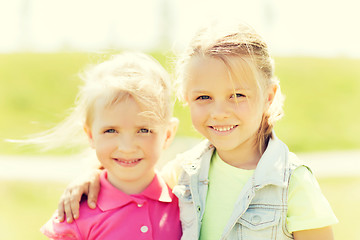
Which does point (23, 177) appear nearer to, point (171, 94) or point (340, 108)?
point (171, 94)

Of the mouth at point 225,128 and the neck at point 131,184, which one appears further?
the neck at point 131,184

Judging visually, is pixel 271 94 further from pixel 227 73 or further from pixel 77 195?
pixel 77 195

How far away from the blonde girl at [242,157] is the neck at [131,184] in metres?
0.25

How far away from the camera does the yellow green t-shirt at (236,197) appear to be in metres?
1.97

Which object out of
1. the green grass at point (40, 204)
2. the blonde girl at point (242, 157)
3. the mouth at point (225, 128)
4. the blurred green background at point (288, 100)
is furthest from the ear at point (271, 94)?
the blurred green background at point (288, 100)

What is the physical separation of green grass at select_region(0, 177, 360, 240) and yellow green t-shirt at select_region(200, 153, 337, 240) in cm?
300

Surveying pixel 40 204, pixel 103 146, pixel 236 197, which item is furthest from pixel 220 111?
pixel 40 204

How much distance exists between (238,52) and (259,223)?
2.47ft

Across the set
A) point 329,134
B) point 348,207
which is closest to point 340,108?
point 329,134

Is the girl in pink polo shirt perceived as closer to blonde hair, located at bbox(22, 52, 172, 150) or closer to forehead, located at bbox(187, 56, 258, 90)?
blonde hair, located at bbox(22, 52, 172, 150)

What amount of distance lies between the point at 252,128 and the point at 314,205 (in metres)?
0.43

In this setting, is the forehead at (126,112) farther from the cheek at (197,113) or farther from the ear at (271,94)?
the ear at (271,94)

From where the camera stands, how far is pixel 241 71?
6.90ft

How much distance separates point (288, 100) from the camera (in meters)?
12.3
